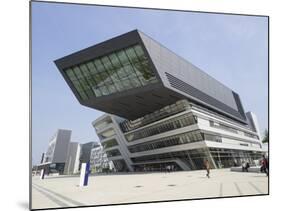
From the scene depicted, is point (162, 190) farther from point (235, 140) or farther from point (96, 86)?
point (235, 140)

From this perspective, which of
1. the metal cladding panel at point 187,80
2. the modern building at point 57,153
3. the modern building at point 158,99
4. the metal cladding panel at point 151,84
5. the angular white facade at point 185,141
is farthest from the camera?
the modern building at point 57,153

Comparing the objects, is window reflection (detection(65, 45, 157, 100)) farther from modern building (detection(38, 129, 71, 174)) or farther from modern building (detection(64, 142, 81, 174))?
modern building (detection(64, 142, 81, 174))

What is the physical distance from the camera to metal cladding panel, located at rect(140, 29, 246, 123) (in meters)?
34.2

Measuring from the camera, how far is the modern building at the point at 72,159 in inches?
2852

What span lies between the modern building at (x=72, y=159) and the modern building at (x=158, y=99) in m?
26.1

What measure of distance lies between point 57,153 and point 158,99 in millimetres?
38112

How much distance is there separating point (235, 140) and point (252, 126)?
1121 inches

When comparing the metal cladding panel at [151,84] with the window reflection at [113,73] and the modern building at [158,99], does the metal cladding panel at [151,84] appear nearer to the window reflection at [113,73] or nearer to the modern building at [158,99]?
the modern building at [158,99]

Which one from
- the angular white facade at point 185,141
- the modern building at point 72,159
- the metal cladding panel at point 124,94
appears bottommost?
the modern building at point 72,159

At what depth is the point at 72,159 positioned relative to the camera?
74688 mm

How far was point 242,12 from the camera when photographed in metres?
16.7

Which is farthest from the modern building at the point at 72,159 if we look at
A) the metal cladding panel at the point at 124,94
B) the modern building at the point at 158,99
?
the metal cladding panel at the point at 124,94

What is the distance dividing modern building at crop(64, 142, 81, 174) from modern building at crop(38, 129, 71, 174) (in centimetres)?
139
